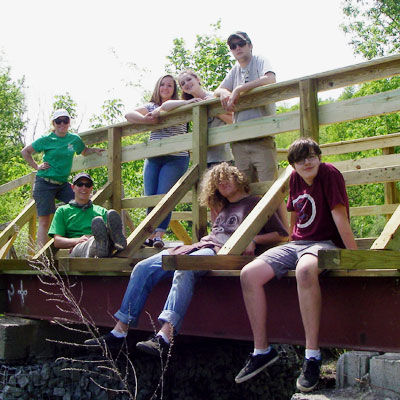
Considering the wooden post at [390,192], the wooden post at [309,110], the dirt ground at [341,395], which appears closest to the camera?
the dirt ground at [341,395]

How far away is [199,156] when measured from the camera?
21.6 feet

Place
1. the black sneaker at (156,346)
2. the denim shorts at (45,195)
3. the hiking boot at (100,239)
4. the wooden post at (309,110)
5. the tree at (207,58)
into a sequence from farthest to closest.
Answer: the tree at (207,58), the denim shorts at (45,195), the hiking boot at (100,239), the wooden post at (309,110), the black sneaker at (156,346)

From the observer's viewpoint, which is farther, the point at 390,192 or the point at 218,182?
the point at 390,192

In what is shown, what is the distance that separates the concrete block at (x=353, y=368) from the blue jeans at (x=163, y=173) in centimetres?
319

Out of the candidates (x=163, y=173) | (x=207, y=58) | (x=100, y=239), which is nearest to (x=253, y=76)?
(x=163, y=173)

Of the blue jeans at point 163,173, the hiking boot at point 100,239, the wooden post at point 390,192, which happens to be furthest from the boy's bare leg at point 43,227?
the wooden post at point 390,192

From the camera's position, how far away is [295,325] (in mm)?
4656

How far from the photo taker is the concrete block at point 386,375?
3871 mm

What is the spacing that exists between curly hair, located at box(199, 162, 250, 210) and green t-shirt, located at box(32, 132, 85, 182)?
292 cm

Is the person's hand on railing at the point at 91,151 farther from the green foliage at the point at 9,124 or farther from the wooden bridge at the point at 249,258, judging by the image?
the green foliage at the point at 9,124

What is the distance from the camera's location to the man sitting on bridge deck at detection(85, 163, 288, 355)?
478cm

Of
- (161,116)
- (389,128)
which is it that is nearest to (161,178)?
(161,116)

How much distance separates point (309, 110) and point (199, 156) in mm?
1405

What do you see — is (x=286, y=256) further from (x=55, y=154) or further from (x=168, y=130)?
(x=55, y=154)
